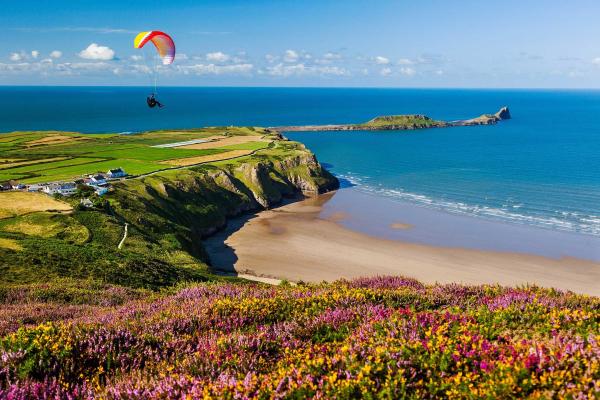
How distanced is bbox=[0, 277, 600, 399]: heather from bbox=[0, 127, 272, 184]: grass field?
2980 inches

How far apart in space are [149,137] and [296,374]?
15785cm

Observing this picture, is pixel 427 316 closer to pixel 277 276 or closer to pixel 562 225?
pixel 277 276

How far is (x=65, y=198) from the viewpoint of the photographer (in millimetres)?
60438


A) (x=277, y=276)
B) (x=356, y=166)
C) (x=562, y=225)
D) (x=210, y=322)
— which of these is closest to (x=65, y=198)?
(x=277, y=276)

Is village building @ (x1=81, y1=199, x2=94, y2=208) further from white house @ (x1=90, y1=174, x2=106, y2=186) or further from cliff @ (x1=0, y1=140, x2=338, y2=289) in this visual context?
white house @ (x1=90, y1=174, x2=106, y2=186)

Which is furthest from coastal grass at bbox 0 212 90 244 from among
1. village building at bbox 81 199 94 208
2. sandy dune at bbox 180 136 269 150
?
sandy dune at bbox 180 136 269 150

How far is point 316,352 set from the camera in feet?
29.5

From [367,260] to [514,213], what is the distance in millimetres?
36453

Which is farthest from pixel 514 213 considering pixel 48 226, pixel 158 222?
pixel 48 226

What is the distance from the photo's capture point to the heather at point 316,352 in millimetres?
7211

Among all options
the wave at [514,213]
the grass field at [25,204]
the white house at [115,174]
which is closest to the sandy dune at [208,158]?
the white house at [115,174]

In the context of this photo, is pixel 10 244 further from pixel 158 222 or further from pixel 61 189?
pixel 61 189

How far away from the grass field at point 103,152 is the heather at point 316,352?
7570 centimetres

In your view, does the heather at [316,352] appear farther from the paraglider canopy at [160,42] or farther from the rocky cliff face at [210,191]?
the rocky cliff face at [210,191]
